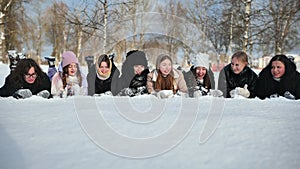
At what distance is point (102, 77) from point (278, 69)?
67.4 inches

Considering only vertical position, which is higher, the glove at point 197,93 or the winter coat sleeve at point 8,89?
the winter coat sleeve at point 8,89

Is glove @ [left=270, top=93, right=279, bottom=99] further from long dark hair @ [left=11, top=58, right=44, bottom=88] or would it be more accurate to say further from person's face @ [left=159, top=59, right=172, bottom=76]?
long dark hair @ [left=11, top=58, right=44, bottom=88]

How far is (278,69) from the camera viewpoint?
255 cm

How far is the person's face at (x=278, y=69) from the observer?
8.36 feet

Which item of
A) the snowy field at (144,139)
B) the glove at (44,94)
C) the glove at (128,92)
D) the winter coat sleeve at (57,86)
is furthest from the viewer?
the glove at (128,92)

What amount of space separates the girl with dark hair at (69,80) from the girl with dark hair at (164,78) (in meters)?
0.64

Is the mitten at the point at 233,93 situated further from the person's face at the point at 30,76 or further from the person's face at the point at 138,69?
the person's face at the point at 30,76

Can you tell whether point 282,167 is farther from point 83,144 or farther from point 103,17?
point 103,17

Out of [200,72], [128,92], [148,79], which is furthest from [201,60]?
[128,92]

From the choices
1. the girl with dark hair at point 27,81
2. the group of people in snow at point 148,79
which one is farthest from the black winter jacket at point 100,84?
the girl with dark hair at point 27,81

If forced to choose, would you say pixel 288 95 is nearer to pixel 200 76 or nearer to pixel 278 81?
pixel 278 81

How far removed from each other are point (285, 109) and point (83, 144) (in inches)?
51.1

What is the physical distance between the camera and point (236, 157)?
911 millimetres

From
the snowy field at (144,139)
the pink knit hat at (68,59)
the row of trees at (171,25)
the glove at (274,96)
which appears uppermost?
the row of trees at (171,25)
